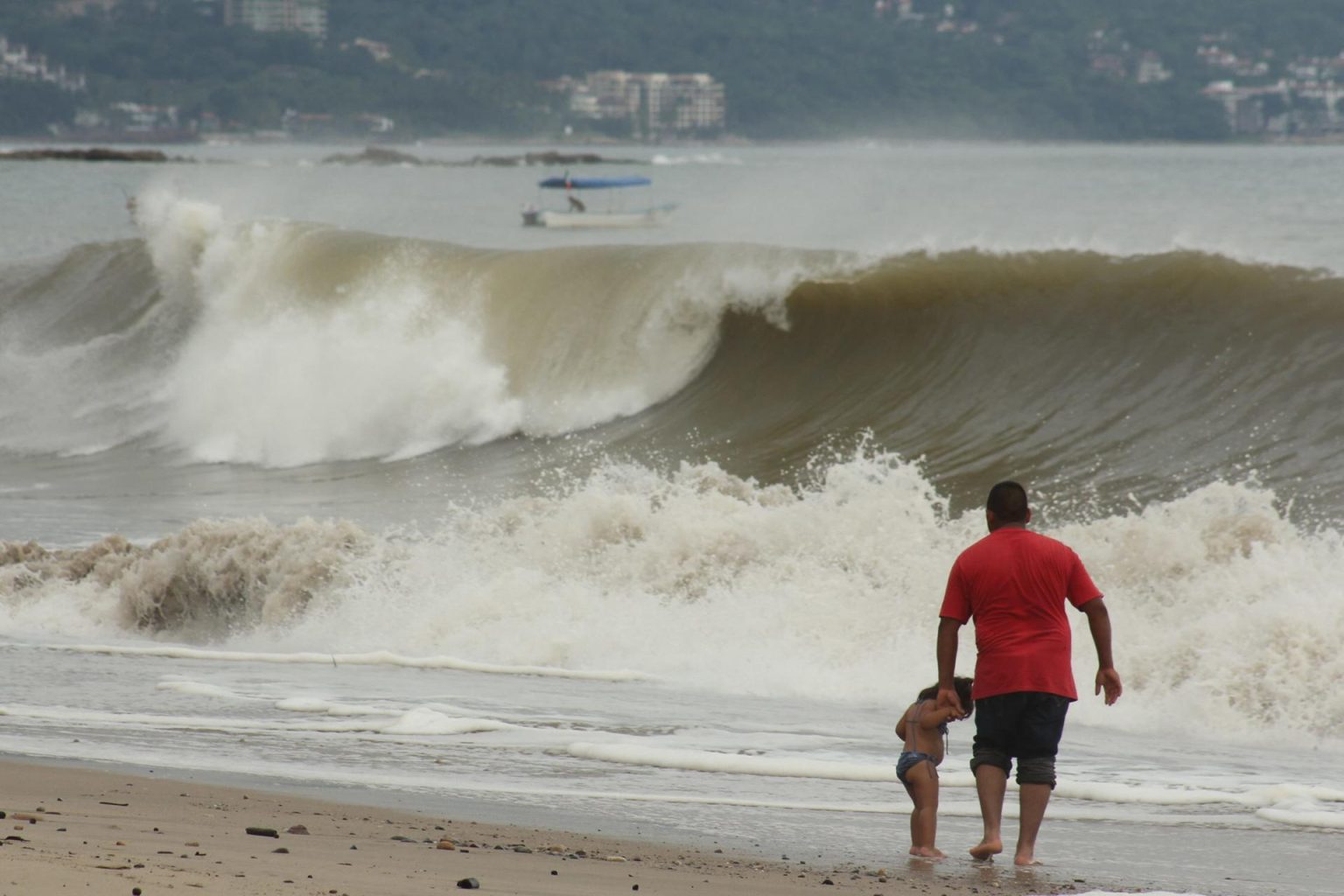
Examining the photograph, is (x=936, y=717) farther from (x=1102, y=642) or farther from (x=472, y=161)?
(x=472, y=161)

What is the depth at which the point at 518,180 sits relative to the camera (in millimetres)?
102625

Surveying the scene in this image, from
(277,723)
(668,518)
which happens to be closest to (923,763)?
(277,723)

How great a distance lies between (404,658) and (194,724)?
201 centimetres

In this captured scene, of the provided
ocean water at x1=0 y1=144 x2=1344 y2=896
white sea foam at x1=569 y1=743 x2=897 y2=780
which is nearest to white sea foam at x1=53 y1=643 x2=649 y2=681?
ocean water at x1=0 y1=144 x2=1344 y2=896

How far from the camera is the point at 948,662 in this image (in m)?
5.31

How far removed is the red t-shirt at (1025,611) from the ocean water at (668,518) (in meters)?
0.57

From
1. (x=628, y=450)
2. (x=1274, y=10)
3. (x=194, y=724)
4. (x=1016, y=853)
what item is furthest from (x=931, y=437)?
(x=1274, y=10)

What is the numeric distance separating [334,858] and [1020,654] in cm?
202

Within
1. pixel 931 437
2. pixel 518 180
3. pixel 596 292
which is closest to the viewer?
pixel 931 437

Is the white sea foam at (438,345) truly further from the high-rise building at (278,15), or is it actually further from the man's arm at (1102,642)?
the high-rise building at (278,15)

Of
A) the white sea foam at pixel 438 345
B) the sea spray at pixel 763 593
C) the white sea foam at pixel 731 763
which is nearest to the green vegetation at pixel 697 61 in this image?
the white sea foam at pixel 438 345

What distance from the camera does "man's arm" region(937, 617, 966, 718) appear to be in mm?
5316

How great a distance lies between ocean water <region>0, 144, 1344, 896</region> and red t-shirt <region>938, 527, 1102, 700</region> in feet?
1.87

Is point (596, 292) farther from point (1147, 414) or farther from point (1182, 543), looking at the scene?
point (1182, 543)
